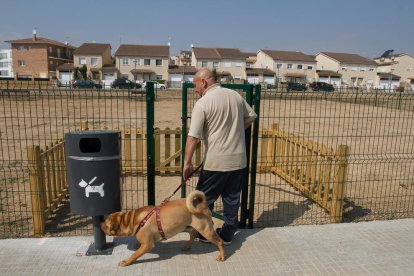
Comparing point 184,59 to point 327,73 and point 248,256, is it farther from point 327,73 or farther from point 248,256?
point 248,256

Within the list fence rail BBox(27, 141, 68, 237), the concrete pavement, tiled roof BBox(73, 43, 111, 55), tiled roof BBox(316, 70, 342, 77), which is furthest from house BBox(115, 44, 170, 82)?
the concrete pavement

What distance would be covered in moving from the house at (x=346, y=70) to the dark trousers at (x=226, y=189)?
76904mm

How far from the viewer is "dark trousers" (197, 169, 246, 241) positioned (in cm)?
355

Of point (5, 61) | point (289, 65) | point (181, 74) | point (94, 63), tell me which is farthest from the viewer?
point (5, 61)

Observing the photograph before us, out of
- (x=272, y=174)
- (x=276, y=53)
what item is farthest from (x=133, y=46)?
Answer: (x=272, y=174)

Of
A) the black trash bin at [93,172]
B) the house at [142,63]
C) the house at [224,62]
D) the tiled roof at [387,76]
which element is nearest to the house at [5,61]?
the house at [142,63]

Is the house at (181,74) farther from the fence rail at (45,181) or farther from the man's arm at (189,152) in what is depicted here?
the man's arm at (189,152)

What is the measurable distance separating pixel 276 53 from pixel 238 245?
76.7 metres

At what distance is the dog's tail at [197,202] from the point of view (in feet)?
10.7

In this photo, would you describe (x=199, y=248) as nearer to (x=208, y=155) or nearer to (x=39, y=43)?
(x=208, y=155)

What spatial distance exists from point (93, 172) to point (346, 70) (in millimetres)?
82652

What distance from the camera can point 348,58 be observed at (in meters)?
78.9

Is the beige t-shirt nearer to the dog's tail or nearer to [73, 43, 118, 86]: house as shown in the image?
the dog's tail

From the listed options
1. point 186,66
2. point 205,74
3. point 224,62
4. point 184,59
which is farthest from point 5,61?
point 205,74
